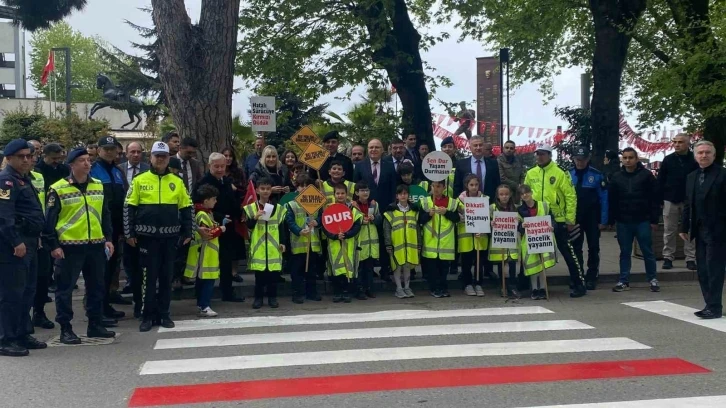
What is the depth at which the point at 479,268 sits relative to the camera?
11.7 m

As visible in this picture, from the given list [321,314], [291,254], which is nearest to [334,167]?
[291,254]

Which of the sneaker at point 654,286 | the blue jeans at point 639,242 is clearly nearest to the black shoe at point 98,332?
the blue jeans at point 639,242

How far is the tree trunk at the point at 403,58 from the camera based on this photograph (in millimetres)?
17750

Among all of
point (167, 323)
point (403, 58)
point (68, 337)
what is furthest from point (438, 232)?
point (403, 58)

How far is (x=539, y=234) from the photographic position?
11.1 meters

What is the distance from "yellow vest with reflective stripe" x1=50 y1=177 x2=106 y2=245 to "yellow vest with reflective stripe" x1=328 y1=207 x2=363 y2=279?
340cm

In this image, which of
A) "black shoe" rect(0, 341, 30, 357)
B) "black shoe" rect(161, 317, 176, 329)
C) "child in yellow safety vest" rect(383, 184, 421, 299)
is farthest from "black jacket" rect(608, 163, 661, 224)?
"black shoe" rect(0, 341, 30, 357)

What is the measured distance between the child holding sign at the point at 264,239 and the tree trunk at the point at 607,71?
32.4ft

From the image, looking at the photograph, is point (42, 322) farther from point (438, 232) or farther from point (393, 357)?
point (438, 232)

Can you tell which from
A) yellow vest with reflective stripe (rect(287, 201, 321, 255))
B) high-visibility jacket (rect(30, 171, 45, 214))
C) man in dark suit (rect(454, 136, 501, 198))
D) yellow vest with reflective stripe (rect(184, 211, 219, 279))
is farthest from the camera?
man in dark suit (rect(454, 136, 501, 198))

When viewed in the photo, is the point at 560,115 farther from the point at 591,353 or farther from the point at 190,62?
the point at 591,353

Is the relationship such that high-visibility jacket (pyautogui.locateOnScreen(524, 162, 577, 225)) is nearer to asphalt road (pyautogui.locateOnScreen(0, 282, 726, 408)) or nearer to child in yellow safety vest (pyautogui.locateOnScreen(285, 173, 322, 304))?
asphalt road (pyautogui.locateOnScreen(0, 282, 726, 408))

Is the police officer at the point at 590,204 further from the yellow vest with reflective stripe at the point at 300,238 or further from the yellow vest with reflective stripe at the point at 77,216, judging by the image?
the yellow vest with reflective stripe at the point at 77,216

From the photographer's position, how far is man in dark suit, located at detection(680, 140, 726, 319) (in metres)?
9.48
